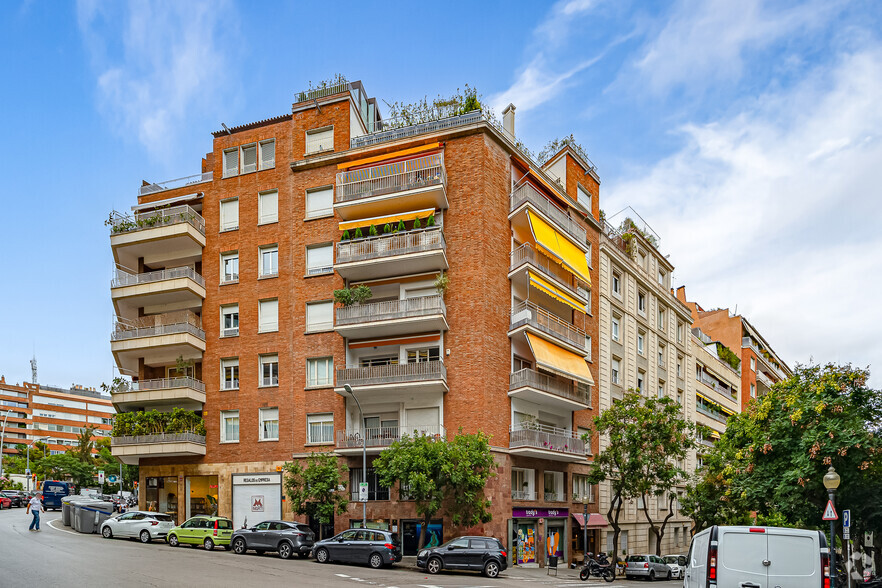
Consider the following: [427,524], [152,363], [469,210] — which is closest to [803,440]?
[427,524]

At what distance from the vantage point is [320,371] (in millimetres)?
39312

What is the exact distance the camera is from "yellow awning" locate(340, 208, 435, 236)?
124 ft

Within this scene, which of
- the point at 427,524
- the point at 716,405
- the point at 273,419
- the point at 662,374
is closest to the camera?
the point at 427,524

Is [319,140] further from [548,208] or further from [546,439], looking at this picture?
[546,439]

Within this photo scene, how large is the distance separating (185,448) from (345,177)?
1603cm

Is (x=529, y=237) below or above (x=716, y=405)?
above

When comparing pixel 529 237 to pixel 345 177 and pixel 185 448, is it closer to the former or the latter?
pixel 345 177

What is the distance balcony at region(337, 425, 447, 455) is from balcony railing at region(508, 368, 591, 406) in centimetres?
433

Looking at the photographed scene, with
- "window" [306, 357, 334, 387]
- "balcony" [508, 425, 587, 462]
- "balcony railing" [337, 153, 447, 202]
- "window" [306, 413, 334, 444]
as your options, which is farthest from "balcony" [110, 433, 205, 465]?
"balcony" [508, 425, 587, 462]

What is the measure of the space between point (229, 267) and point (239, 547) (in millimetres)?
16009

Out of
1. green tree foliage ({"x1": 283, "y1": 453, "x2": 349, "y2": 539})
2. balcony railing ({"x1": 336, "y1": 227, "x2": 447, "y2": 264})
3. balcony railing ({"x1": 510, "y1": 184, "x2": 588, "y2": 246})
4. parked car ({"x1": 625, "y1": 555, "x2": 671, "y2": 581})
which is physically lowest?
parked car ({"x1": 625, "y1": 555, "x2": 671, "y2": 581})

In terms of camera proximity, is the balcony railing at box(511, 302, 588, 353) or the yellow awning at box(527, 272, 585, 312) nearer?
the balcony railing at box(511, 302, 588, 353)

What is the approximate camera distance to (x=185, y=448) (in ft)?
132

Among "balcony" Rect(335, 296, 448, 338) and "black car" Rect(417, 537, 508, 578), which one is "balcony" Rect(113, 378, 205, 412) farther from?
"black car" Rect(417, 537, 508, 578)
